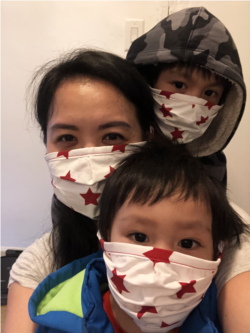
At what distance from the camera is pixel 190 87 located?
2.24 ft

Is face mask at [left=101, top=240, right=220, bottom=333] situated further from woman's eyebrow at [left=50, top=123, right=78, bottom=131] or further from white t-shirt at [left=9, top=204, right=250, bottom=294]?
woman's eyebrow at [left=50, top=123, right=78, bottom=131]

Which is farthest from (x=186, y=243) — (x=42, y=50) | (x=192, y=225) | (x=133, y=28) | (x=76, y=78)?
(x=42, y=50)

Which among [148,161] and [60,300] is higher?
[148,161]

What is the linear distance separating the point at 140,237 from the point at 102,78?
1.39ft

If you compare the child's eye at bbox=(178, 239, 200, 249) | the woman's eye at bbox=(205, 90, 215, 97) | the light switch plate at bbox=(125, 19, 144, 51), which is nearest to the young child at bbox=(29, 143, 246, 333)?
the child's eye at bbox=(178, 239, 200, 249)

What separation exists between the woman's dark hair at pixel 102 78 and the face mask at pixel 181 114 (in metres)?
0.04

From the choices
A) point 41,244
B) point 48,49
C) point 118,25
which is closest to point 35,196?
point 41,244

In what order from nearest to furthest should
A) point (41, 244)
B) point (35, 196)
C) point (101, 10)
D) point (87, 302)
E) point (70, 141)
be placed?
point (87, 302) < point (70, 141) < point (41, 244) < point (101, 10) < point (35, 196)

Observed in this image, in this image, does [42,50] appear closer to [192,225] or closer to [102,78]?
[102,78]

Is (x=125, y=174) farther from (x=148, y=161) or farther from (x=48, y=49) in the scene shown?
(x=48, y=49)

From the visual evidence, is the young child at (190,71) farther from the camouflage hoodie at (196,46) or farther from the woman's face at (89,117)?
the woman's face at (89,117)

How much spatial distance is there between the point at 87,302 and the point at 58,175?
31 cm

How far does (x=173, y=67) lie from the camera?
69cm

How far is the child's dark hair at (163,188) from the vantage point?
1.73 ft
